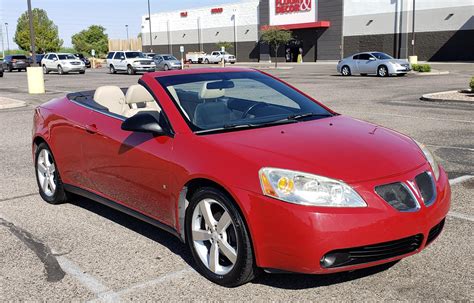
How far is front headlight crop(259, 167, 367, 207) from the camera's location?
3.25 meters

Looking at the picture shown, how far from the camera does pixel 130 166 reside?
4438mm

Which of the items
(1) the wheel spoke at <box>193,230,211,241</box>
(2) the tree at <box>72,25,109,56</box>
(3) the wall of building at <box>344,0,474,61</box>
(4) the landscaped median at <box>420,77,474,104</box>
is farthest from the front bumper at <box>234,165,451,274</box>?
(2) the tree at <box>72,25,109,56</box>

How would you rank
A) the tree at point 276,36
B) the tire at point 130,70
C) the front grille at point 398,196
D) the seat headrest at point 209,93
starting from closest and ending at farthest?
the front grille at point 398,196 < the seat headrest at point 209,93 < the tire at point 130,70 < the tree at point 276,36

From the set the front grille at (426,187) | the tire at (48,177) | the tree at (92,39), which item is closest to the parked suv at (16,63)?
the tire at (48,177)

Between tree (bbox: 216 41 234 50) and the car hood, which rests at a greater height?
tree (bbox: 216 41 234 50)

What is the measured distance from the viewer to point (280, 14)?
66562 millimetres

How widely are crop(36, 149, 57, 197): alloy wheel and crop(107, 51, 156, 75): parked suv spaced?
36170mm

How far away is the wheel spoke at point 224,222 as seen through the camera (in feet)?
11.8

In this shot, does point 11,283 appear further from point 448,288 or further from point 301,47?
point 301,47

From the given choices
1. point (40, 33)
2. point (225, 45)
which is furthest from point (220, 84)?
point (40, 33)

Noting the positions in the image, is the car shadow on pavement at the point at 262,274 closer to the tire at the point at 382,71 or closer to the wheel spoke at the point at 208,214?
the wheel spoke at the point at 208,214

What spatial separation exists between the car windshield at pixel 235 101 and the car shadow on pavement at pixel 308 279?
1177 millimetres

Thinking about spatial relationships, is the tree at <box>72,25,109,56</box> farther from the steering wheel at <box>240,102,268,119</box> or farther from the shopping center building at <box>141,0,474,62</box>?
the steering wheel at <box>240,102,268,119</box>

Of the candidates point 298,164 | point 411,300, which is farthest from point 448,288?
point 298,164
